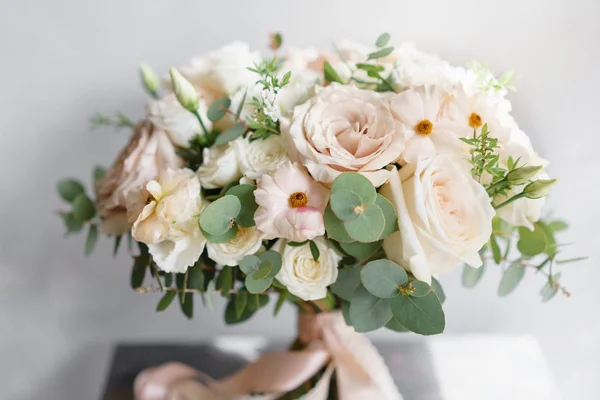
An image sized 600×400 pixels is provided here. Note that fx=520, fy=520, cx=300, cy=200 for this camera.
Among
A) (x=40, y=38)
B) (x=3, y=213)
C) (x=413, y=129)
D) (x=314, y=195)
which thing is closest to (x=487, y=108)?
(x=413, y=129)

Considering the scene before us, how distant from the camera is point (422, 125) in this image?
1.67 feet

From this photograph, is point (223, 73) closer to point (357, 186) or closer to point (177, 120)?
point (177, 120)

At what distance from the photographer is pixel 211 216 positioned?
1.66ft

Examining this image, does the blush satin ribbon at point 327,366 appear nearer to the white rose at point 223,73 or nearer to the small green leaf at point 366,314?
the small green leaf at point 366,314

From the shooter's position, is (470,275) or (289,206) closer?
(289,206)

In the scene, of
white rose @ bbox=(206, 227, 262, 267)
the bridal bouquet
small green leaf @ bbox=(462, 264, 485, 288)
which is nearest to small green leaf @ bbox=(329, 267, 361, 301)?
the bridal bouquet

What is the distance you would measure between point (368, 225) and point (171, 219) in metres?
0.20

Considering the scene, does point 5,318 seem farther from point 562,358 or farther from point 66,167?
point 562,358

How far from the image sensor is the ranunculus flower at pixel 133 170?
1.98 ft

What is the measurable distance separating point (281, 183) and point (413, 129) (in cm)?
14

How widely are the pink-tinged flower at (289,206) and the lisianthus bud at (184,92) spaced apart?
144 mm

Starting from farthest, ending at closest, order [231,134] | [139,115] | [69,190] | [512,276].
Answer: [139,115] → [69,190] → [512,276] → [231,134]

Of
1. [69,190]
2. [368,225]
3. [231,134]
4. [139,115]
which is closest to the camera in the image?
[368,225]

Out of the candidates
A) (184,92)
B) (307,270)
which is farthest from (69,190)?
(307,270)
